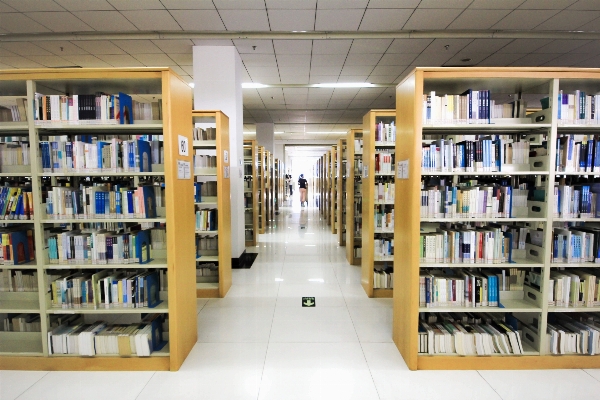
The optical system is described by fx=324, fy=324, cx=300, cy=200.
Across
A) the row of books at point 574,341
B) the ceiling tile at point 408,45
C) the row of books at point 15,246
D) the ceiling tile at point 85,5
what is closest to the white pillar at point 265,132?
the ceiling tile at point 408,45

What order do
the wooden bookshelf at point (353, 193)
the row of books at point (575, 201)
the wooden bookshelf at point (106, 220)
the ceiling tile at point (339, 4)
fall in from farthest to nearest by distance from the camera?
the wooden bookshelf at point (353, 193) < the ceiling tile at point (339, 4) < the row of books at point (575, 201) < the wooden bookshelf at point (106, 220)

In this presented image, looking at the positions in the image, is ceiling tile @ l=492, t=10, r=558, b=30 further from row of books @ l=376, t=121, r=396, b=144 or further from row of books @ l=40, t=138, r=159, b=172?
row of books @ l=40, t=138, r=159, b=172

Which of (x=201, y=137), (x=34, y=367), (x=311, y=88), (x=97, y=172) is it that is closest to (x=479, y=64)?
(x=311, y=88)

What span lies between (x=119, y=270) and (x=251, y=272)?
2.69 m

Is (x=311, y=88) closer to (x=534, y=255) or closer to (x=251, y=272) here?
(x=251, y=272)

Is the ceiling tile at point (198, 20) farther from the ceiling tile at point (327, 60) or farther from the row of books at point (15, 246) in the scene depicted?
the row of books at point (15, 246)

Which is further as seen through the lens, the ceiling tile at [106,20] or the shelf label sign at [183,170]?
the ceiling tile at [106,20]

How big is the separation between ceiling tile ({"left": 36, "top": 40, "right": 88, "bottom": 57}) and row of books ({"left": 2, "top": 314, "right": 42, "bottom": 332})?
4595 mm

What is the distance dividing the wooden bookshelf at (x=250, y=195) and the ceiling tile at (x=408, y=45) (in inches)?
139

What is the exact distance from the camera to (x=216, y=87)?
5574 millimetres

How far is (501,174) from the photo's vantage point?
2.60 metres

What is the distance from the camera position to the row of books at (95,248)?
2.67 meters

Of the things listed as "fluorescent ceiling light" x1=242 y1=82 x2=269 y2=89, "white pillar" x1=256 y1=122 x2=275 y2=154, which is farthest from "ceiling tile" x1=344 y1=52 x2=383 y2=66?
"white pillar" x1=256 y1=122 x2=275 y2=154

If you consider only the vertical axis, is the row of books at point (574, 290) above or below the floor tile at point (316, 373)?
above
